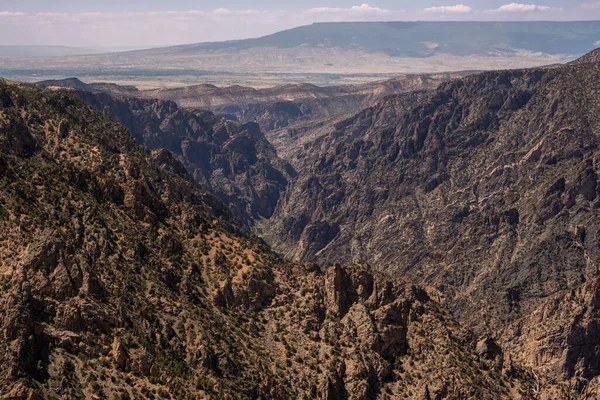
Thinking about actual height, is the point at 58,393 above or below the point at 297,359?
above

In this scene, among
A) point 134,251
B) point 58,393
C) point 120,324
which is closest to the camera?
point 58,393

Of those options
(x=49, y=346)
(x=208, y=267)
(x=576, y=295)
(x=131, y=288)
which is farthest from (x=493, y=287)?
(x=49, y=346)

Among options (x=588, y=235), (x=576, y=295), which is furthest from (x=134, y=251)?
(x=588, y=235)

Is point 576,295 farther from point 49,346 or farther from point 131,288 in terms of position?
point 49,346

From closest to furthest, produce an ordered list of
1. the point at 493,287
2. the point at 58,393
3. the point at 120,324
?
the point at 58,393 → the point at 120,324 → the point at 493,287

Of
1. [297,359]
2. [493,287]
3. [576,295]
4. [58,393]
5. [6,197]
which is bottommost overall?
[493,287]

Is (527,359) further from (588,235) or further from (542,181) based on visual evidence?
(542,181)

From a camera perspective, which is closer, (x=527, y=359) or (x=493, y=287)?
(x=527, y=359)
